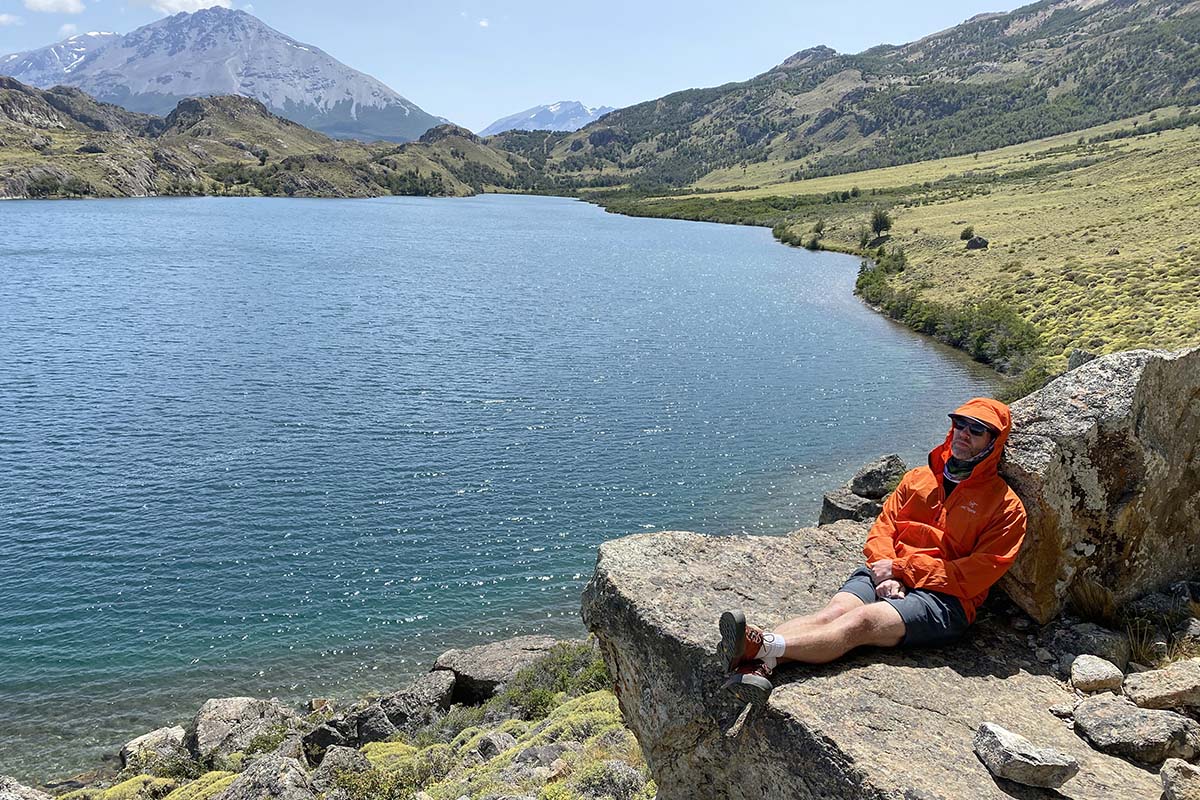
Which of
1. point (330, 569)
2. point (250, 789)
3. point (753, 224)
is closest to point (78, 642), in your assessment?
point (330, 569)

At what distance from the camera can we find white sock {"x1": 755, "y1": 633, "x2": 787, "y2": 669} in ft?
25.4

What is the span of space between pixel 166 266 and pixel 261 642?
86.4 metres

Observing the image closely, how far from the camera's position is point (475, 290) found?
83938mm

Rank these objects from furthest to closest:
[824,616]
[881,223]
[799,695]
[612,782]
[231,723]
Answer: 1. [881,223]
2. [231,723]
3. [612,782]
4. [824,616]
5. [799,695]

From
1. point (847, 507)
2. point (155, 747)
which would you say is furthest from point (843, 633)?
point (847, 507)

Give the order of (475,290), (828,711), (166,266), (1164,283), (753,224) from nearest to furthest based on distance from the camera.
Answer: (828,711), (1164,283), (475,290), (166,266), (753,224)

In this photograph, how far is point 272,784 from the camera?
13484mm

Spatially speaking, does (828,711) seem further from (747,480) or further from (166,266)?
(166,266)

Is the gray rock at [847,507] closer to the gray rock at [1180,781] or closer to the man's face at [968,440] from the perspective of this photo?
the man's face at [968,440]

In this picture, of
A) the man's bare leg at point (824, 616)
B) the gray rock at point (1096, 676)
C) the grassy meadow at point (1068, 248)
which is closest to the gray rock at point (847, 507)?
the gray rock at point (1096, 676)

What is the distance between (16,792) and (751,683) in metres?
17.4

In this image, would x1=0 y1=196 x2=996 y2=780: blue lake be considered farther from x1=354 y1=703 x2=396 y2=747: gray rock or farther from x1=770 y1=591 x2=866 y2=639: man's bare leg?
x1=770 y1=591 x2=866 y2=639: man's bare leg

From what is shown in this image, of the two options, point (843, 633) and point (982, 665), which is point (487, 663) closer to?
point (843, 633)

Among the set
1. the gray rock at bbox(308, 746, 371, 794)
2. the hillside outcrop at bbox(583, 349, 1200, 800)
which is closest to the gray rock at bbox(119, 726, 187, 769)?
the gray rock at bbox(308, 746, 371, 794)
